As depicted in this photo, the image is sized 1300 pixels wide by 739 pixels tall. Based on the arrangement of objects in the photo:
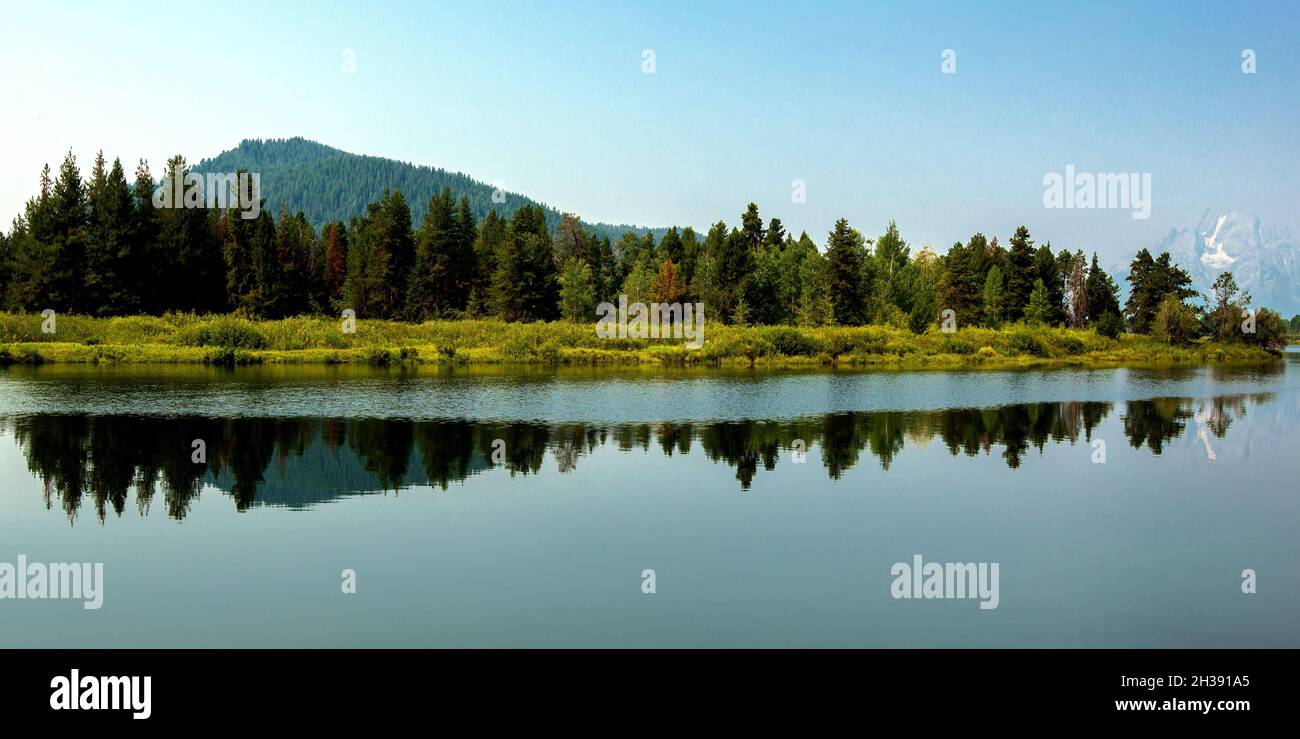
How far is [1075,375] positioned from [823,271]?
118 ft

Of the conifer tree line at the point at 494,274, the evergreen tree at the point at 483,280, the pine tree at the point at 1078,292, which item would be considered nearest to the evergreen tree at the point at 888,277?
the conifer tree line at the point at 494,274

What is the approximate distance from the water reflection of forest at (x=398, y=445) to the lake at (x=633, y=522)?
0.55ft

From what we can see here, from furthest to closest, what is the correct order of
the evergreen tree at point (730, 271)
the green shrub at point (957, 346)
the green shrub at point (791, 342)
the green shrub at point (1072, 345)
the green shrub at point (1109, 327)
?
the green shrub at point (1109, 327) → the evergreen tree at point (730, 271) → the green shrub at point (1072, 345) → the green shrub at point (957, 346) → the green shrub at point (791, 342)

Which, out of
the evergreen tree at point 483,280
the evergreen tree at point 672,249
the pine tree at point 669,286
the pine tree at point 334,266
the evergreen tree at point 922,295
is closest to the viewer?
the evergreen tree at point 922,295

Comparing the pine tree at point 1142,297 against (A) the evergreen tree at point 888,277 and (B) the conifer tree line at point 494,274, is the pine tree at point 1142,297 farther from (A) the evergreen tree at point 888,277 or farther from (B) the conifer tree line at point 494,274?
(A) the evergreen tree at point 888,277

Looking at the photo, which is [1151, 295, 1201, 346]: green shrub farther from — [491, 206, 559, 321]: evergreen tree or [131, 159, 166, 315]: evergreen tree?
[131, 159, 166, 315]: evergreen tree

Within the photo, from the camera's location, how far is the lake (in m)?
14.2

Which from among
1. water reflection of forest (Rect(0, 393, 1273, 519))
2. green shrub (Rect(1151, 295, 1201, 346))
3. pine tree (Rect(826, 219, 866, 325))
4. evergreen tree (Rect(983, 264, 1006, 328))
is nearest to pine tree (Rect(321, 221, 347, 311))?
pine tree (Rect(826, 219, 866, 325))

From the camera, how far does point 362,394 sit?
44312 millimetres

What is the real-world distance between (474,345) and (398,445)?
1880 inches

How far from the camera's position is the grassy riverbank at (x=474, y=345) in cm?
6619
